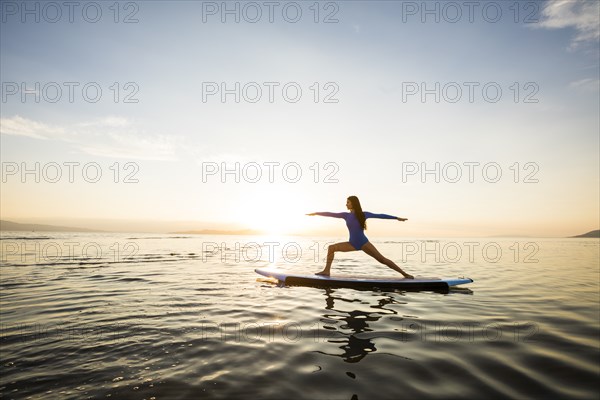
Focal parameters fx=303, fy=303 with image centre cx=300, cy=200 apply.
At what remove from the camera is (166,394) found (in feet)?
11.2

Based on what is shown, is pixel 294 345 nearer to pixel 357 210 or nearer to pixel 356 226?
pixel 356 226

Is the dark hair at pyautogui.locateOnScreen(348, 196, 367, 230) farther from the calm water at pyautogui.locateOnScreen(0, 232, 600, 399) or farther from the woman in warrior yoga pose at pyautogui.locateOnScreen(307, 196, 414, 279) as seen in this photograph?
the calm water at pyautogui.locateOnScreen(0, 232, 600, 399)

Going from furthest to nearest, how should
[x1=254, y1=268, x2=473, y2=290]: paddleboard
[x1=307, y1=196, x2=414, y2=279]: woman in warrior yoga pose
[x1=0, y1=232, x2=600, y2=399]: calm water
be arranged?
[x1=307, y1=196, x2=414, y2=279]: woman in warrior yoga pose
[x1=254, y1=268, x2=473, y2=290]: paddleboard
[x1=0, y1=232, x2=600, y2=399]: calm water

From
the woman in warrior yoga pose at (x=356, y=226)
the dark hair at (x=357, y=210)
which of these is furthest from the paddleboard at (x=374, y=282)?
the dark hair at (x=357, y=210)

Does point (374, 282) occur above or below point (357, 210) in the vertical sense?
below

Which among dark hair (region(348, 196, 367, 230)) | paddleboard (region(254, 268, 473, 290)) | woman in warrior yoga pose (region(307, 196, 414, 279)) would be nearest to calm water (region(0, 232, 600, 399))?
paddleboard (region(254, 268, 473, 290))

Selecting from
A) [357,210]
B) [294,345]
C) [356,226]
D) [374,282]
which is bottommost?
[374,282]

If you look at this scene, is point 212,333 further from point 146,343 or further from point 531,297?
point 531,297

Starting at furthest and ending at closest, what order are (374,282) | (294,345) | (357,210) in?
(357,210), (374,282), (294,345)

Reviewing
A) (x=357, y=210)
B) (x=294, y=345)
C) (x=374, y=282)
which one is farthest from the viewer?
(x=357, y=210)

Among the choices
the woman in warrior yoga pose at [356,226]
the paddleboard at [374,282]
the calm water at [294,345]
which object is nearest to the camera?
the calm water at [294,345]

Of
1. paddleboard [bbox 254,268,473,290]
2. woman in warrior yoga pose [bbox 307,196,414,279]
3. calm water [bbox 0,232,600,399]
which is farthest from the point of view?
woman in warrior yoga pose [bbox 307,196,414,279]

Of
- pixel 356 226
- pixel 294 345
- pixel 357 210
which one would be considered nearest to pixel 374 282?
pixel 356 226

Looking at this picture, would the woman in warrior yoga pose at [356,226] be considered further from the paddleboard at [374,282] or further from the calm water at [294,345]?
the calm water at [294,345]
